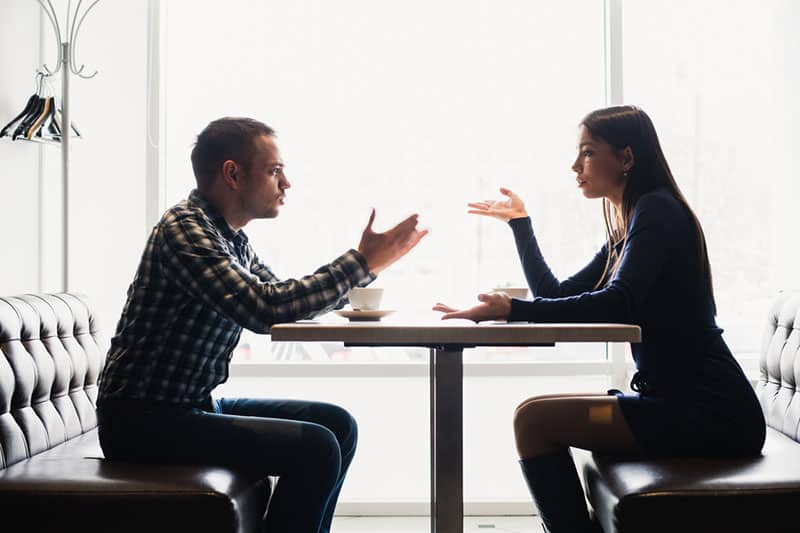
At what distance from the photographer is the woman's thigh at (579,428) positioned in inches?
61.9

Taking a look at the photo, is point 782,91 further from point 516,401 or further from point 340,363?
point 340,363

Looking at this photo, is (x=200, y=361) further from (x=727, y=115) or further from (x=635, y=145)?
(x=727, y=115)

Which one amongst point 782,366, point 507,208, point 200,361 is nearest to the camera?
point 200,361

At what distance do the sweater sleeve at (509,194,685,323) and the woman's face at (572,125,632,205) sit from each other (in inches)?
6.8

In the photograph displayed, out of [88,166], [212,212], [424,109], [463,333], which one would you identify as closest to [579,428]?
[463,333]

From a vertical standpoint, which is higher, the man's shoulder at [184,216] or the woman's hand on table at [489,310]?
the man's shoulder at [184,216]

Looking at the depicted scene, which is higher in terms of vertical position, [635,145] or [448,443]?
[635,145]

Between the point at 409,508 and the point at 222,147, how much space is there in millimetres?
1618

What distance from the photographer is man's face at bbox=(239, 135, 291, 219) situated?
1693 mm

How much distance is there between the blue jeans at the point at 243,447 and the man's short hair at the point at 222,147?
20.6 inches

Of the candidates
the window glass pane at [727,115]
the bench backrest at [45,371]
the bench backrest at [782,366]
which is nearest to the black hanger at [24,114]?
the bench backrest at [45,371]

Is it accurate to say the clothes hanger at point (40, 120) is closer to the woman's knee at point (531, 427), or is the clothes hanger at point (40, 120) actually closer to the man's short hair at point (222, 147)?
the man's short hair at point (222, 147)

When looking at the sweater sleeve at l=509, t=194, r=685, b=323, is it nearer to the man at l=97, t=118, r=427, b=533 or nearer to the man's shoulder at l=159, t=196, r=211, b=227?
the man at l=97, t=118, r=427, b=533

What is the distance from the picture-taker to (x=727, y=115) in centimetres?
282
